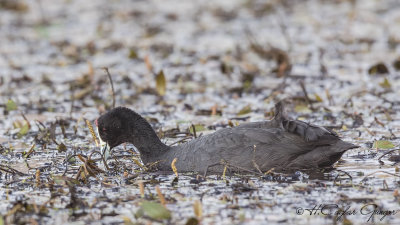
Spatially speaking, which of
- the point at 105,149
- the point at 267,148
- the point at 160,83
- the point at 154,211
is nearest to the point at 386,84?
the point at 160,83

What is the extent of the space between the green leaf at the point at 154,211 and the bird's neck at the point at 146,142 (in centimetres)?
173

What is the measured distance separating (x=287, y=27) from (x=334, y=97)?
626 centimetres

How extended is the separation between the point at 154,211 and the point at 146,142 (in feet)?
6.31

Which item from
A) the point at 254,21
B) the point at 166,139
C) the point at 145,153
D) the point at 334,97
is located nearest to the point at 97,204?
the point at 145,153

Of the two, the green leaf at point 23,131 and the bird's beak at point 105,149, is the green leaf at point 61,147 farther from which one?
the green leaf at point 23,131

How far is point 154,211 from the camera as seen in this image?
5.06 m

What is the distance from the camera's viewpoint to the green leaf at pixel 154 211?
5047mm

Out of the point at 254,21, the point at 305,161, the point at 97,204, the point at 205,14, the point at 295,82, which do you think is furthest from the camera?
the point at 205,14

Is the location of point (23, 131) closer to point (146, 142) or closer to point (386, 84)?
point (146, 142)

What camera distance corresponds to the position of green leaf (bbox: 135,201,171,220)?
505 centimetres

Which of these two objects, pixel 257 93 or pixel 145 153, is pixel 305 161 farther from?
pixel 257 93

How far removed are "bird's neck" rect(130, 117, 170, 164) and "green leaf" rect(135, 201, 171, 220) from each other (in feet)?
5.69

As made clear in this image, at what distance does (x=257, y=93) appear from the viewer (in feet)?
35.0

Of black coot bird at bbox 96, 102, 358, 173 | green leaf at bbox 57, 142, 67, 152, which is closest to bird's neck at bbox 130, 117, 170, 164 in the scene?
black coot bird at bbox 96, 102, 358, 173
